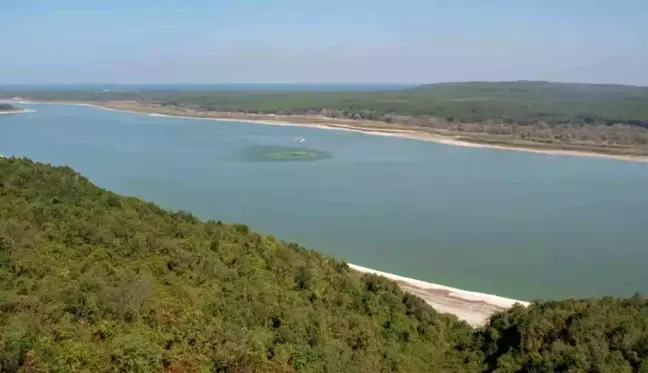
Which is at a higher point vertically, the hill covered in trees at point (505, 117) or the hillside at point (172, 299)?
the hill covered in trees at point (505, 117)

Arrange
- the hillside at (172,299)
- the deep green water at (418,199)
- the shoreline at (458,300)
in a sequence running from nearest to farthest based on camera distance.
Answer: the hillside at (172,299), the shoreline at (458,300), the deep green water at (418,199)

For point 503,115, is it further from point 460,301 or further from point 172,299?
point 172,299

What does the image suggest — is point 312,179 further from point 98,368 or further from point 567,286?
point 98,368

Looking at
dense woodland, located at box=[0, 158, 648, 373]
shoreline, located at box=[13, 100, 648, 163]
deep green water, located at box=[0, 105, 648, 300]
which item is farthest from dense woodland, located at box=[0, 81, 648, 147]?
dense woodland, located at box=[0, 158, 648, 373]

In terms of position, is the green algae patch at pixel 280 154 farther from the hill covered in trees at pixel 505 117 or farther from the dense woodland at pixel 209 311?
the dense woodland at pixel 209 311

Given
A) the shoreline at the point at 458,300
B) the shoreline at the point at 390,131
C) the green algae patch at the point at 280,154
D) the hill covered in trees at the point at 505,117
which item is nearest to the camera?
the shoreline at the point at 458,300

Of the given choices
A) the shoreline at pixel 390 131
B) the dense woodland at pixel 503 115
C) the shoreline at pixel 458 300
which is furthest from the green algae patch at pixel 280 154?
the shoreline at pixel 458 300
